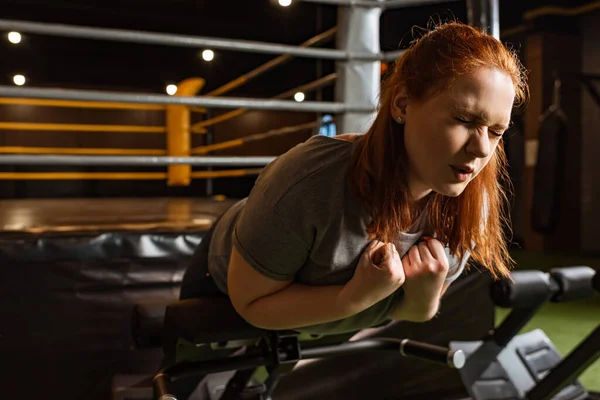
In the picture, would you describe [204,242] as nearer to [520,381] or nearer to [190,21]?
[520,381]

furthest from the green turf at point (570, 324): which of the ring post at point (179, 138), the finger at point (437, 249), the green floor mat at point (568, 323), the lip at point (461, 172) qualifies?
the ring post at point (179, 138)

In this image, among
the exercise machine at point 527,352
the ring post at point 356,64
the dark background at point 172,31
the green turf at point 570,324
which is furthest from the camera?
the dark background at point 172,31

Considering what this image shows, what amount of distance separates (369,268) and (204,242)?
440 millimetres

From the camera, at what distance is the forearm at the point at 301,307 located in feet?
2.70

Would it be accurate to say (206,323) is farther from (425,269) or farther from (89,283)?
(89,283)

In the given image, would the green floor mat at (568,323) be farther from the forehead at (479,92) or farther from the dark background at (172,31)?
the dark background at (172,31)

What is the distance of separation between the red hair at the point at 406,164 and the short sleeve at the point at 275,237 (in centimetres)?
9

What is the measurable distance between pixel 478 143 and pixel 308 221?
243 mm

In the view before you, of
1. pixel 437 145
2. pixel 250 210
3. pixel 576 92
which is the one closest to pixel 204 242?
pixel 250 210

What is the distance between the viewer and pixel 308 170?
32.5 inches

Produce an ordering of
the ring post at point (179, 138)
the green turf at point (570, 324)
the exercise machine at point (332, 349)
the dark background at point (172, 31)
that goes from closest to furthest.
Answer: the exercise machine at point (332, 349) → the green turf at point (570, 324) → the ring post at point (179, 138) → the dark background at point (172, 31)

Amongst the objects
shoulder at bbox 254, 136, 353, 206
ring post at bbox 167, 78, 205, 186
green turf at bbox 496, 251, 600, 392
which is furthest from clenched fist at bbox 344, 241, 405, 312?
ring post at bbox 167, 78, 205, 186

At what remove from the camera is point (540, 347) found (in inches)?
69.9

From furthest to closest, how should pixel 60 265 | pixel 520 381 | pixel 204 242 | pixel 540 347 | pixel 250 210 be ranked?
pixel 540 347 < pixel 520 381 < pixel 60 265 < pixel 204 242 < pixel 250 210
